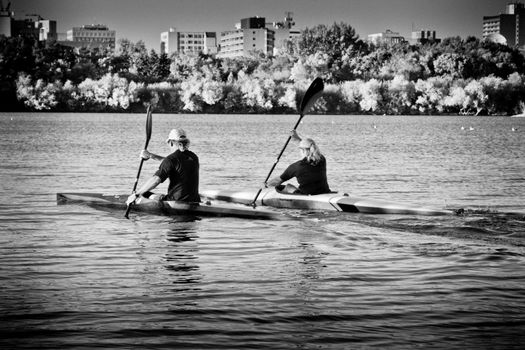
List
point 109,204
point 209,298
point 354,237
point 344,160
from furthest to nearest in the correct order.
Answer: point 344,160, point 109,204, point 354,237, point 209,298

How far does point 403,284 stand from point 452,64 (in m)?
156

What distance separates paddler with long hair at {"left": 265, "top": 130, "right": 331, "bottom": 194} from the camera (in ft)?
68.2

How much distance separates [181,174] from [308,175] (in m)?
3.21

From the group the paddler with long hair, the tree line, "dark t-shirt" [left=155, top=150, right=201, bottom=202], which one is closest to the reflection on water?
"dark t-shirt" [left=155, top=150, right=201, bottom=202]

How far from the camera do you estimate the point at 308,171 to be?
21125mm

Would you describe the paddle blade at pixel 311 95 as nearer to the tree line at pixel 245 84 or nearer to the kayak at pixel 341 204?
the kayak at pixel 341 204

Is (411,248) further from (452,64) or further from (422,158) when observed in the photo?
(452,64)

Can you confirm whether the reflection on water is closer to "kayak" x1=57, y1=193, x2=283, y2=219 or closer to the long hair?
"kayak" x1=57, y1=193, x2=283, y2=219

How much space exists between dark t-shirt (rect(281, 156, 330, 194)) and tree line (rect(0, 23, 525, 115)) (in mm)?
131146

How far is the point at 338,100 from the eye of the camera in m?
160

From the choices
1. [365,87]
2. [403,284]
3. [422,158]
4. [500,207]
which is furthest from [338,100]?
[403,284]

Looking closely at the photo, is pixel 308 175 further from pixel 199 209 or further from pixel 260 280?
pixel 260 280

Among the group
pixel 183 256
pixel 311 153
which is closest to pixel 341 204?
pixel 311 153

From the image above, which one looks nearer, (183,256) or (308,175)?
(183,256)
